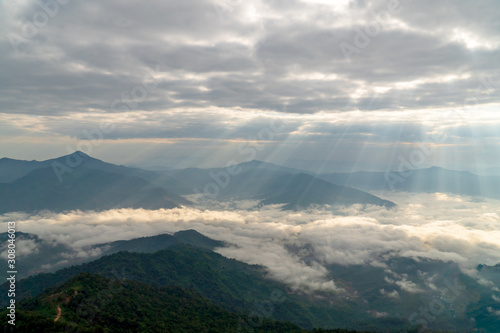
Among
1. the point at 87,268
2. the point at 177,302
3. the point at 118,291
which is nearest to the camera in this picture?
the point at 118,291

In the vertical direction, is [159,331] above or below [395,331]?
above

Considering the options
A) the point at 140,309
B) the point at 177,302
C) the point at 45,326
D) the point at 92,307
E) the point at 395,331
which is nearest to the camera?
the point at 45,326

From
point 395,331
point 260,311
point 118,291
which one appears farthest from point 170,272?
point 395,331

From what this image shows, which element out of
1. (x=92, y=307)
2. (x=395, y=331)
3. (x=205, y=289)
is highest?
(x=92, y=307)

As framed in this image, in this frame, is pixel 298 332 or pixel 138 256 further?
pixel 138 256

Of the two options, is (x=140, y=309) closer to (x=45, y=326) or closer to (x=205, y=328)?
(x=205, y=328)

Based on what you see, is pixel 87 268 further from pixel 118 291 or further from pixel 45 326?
pixel 45 326

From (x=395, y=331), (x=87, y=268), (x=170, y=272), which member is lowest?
(x=395, y=331)

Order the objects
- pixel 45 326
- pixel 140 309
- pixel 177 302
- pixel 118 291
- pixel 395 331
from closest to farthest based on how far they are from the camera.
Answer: pixel 45 326 < pixel 140 309 < pixel 118 291 < pixel 177 302 < pixel 395 331

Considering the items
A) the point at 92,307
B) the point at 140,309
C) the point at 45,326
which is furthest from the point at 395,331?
the point at 45,326
